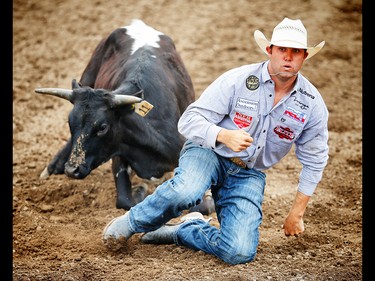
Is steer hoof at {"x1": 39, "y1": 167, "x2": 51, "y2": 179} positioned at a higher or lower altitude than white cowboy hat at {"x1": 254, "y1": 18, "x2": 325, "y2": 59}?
lower

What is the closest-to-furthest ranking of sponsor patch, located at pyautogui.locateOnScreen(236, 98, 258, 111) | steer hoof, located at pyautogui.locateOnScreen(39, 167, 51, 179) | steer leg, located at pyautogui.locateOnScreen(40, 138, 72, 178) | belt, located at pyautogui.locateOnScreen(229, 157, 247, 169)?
1. sponsor patch, located at pyautogui.locateOnScreen(236, 98, 258, 111)
2. belt, located at pyautogui.locateOnScreen(229, 157, 247, 169)
3. steer hoof, located at pyautogui.locateOnScreen(39, 167, 51, 179)
4. steer leg, located at pyautogui.locateOnScreen(40, 138, 72, 178)

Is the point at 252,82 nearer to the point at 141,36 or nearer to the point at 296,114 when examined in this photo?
the point at 296,114

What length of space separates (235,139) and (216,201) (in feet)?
2.92

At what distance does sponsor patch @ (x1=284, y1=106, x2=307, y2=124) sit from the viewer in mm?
4684

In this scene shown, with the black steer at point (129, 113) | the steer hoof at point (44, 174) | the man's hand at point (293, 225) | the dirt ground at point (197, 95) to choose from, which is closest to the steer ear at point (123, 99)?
the black steer at point (129, 113)

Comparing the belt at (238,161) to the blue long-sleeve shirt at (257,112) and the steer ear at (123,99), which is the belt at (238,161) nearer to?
Answer: the blue long-sleeve shirt at (257,112)

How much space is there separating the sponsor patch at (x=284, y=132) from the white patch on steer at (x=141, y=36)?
2700 mm

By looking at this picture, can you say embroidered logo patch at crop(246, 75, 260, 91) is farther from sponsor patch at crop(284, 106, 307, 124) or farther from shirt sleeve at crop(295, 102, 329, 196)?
shirt sleeve at crop(295, 102, 329, 196)

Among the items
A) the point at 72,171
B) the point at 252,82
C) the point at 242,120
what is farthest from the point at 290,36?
the point at 72,171

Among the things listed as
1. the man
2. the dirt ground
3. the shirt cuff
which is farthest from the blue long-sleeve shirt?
the dirt ground

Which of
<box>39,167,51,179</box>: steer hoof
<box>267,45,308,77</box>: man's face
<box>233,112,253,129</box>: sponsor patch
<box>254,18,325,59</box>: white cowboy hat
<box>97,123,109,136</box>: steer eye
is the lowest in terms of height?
<box>39,167,51,179</box>: steer hoof

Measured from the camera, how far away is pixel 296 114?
15.4 ft

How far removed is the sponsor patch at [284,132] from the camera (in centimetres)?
473

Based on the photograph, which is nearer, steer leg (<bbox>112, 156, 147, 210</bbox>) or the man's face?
the man's face
